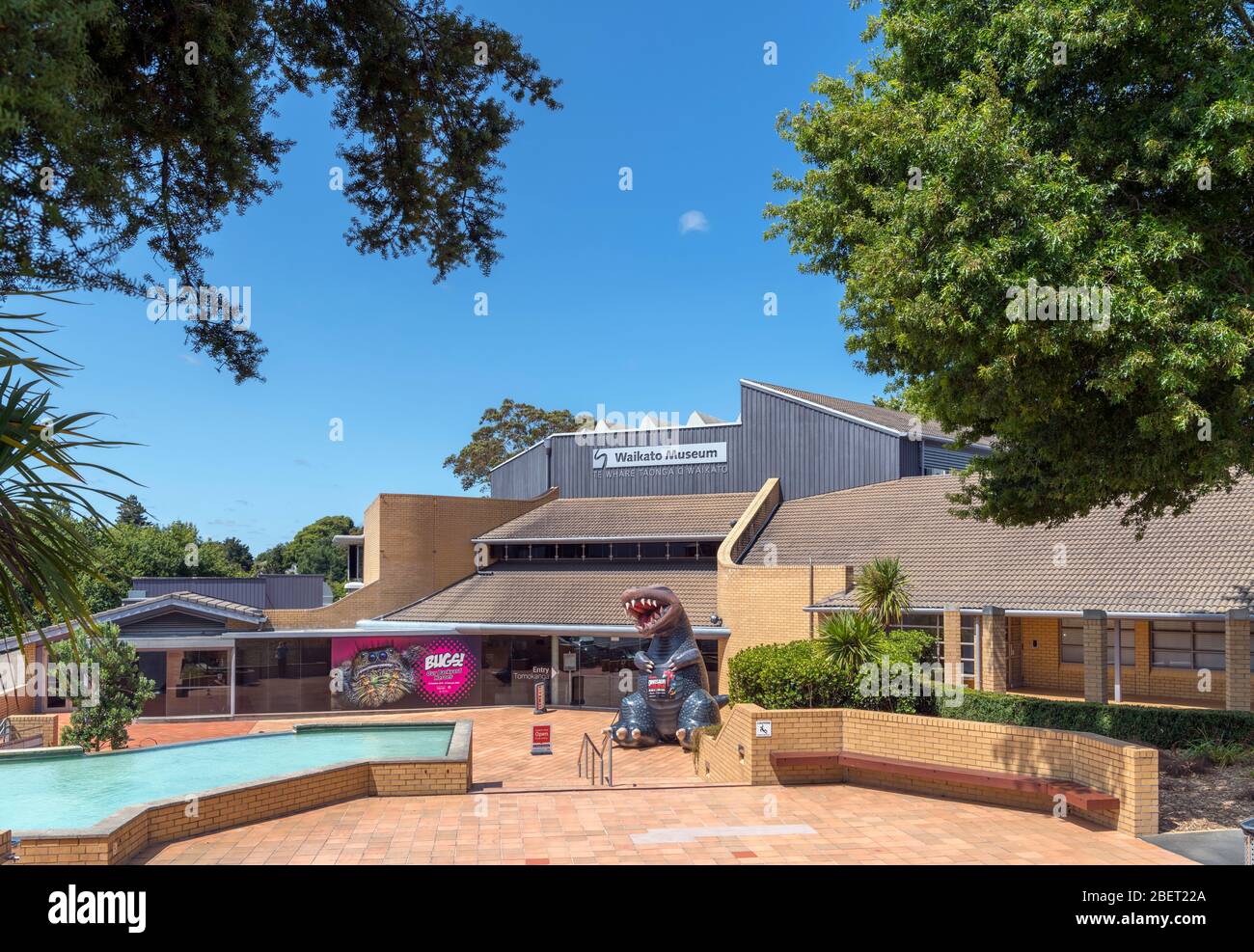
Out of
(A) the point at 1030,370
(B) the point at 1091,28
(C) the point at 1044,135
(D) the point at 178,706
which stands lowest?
(D) the point at 178,706

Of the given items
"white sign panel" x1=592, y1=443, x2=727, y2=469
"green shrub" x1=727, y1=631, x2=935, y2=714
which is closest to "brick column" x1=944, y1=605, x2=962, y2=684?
"green shrub" x1=727, y1=631, x2=935, y2=714

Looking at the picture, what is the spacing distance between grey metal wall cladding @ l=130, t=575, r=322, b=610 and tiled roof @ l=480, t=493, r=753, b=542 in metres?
17.9

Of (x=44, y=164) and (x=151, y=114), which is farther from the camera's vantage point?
(x=151, y=114)

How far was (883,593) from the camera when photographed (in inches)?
696

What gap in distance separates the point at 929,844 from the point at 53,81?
10651 mm

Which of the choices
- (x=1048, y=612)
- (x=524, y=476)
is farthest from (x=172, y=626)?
(x=1048, y=612)

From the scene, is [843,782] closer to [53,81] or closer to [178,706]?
[53,81]

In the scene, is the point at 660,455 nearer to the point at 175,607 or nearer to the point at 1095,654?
the point at 175,607

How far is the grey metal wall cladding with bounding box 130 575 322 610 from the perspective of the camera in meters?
41.9

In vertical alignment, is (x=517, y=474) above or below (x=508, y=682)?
above

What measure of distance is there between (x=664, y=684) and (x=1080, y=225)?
521 inches

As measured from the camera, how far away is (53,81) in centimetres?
409

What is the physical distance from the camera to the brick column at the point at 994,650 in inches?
740

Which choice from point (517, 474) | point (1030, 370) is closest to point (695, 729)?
point (1030, 370)
